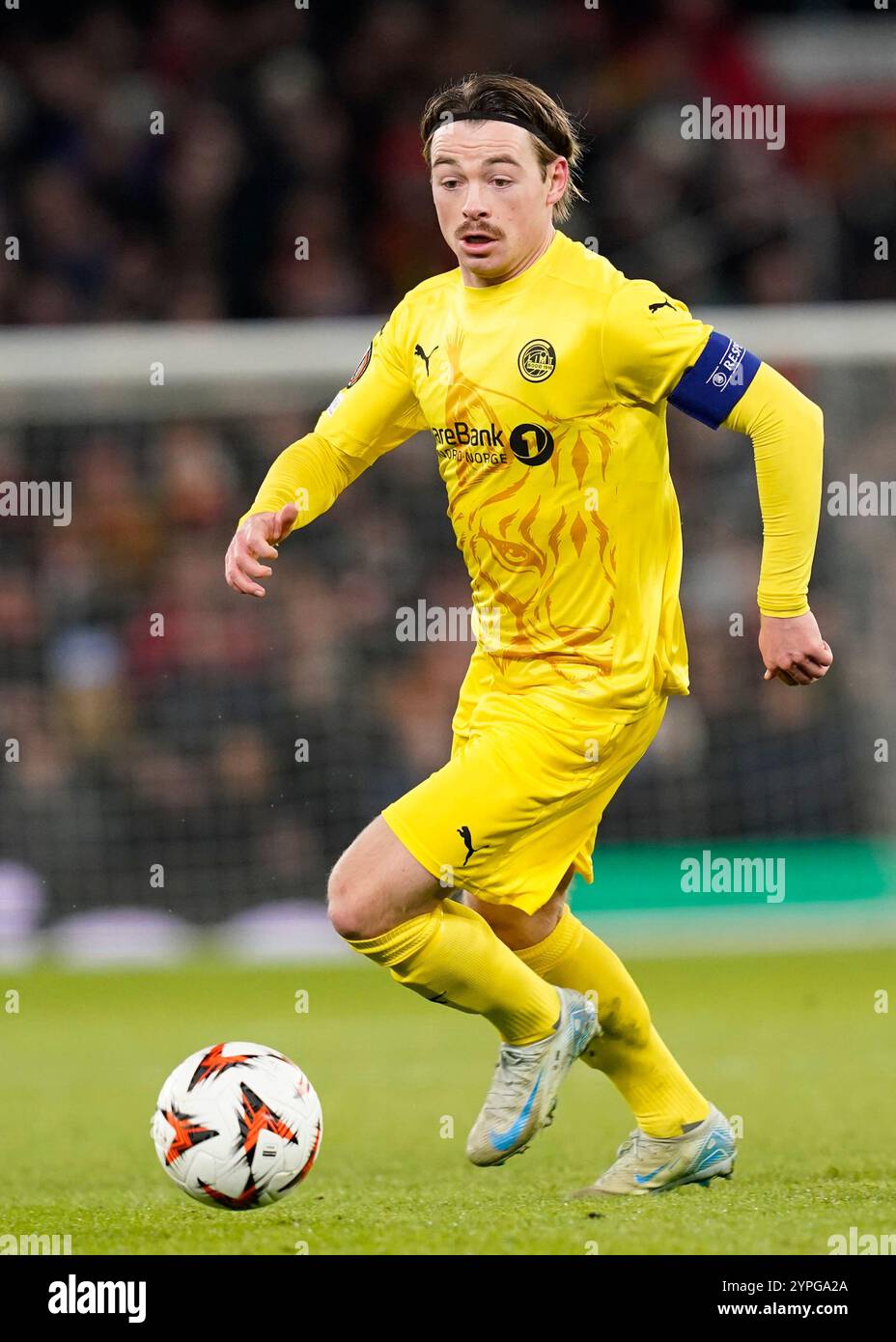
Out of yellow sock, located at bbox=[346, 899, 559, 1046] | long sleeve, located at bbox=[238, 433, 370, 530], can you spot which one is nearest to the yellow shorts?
yellow sock, located at bbox=[346, 899, 559, 1046]

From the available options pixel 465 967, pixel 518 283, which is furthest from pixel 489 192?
pixel 465 967

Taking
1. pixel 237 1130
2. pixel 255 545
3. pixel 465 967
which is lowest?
pixel 237 1130

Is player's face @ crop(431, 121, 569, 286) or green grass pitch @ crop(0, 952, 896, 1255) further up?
player's face @ crop(431, 121, 569, 286)

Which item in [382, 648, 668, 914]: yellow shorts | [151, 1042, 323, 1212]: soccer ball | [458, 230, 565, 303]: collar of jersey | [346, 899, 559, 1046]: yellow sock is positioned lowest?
[151, 1042, 323, 1212]: soccer ball

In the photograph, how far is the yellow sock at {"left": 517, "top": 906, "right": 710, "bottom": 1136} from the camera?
4980mm

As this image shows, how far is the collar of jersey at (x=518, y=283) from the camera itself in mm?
4637

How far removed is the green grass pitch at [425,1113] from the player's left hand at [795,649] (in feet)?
3.95

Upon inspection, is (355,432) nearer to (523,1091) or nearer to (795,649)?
(795,649)

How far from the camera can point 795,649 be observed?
14.6ft

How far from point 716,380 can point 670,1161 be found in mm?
1963

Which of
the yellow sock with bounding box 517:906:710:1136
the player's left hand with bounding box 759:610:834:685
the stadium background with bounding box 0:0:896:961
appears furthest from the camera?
the stadium background with bounding box 0:0:896:961

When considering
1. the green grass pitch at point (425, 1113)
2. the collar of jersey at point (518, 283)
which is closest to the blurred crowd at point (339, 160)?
the green grass pitch at point (425, 1113)

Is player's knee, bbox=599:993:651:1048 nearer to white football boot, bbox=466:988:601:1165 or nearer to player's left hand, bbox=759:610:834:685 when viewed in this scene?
white football boot, bbox=466:988:601:1165

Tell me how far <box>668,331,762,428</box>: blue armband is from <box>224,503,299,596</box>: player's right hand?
95 centimetres
